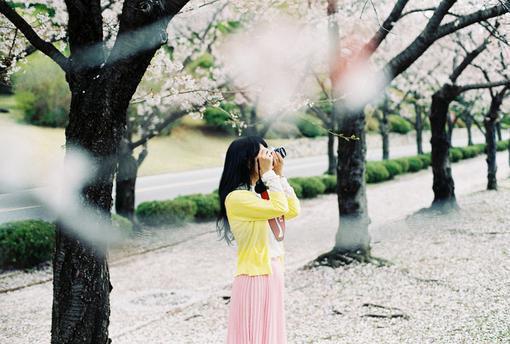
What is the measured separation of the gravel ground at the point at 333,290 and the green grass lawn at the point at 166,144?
17.3m

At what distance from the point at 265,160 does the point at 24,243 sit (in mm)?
7006

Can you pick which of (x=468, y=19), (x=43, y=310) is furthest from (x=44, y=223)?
(x=468, y=19)

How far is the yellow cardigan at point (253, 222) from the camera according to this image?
3416 mm

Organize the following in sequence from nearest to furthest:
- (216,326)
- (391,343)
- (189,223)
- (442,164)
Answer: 1. (391,343)
2. (216,326)
3. (442,164)
4. (189,223)

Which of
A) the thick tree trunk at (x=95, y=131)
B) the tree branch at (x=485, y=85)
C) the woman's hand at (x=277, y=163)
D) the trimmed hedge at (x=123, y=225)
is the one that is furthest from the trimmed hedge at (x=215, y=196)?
the woman's hand at (x=277, y=163)

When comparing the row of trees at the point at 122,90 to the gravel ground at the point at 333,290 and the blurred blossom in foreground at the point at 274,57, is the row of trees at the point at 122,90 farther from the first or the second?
the blurred blossom in foreground at the point at 274,57

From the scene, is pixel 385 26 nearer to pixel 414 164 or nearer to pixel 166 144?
pixel 414 164

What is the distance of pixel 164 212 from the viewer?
12477 mm

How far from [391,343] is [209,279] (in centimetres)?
404

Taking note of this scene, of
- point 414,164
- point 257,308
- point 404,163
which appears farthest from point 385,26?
point 414,164

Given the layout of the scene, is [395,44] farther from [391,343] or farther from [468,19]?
[391,343]

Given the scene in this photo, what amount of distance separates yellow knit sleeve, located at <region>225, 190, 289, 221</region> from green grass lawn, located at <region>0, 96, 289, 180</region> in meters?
23.1

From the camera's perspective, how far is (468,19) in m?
6.63

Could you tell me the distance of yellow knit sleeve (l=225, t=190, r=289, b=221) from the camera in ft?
11.2
